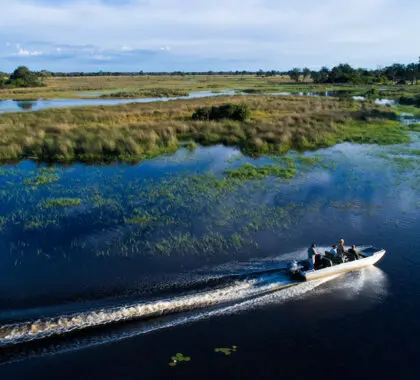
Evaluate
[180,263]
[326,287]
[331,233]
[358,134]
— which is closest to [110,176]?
[180,263]

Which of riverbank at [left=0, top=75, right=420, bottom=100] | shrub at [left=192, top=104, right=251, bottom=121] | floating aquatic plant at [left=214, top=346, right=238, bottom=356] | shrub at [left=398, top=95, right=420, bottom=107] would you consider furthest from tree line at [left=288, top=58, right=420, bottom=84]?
floating aquatic plant at [left=214, top=346, right=238, bottom=356]

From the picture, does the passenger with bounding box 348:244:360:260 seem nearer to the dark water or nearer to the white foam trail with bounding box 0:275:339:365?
the dark water

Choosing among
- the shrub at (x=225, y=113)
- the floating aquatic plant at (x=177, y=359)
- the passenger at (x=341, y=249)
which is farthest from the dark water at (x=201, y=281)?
the shrub at (x=225, y=113)

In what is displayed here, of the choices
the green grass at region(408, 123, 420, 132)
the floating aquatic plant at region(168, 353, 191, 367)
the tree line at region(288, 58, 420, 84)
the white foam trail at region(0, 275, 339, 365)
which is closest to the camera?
the floating aquatic plant at region(168, 353, 191, 367)

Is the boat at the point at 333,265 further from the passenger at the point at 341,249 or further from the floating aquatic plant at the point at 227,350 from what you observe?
the floating aquatic plant at the point at 227,350

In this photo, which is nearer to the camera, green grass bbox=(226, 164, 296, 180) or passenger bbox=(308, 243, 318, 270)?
passenger bbox=(308, 243, 318, 270)

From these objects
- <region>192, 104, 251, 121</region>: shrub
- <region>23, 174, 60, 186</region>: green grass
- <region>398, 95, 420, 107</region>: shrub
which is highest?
<region>398, 95, 420, 107</region>: shrub

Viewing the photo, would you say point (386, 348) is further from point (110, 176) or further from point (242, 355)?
point (110, 176)
